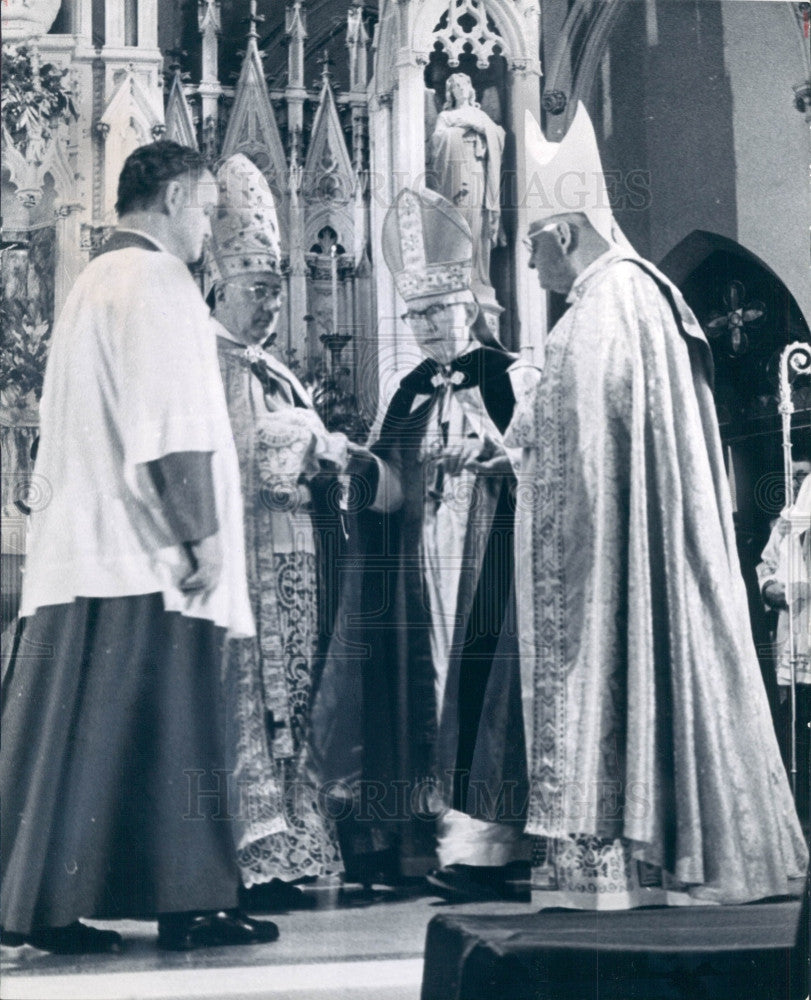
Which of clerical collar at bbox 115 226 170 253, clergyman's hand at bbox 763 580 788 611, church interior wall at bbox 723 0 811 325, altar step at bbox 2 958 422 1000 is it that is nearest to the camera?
altar step at bbox 2 958 422 1000

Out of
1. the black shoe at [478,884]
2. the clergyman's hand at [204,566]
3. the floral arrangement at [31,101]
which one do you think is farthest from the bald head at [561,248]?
the black shoe at [478,884]

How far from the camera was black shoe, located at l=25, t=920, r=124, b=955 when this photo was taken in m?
3.96

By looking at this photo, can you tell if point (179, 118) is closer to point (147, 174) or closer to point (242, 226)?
point (147, 174)

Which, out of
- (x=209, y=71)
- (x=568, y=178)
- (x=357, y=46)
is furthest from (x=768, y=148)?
(x=209, y=71)

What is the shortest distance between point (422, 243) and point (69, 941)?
7.10 feet

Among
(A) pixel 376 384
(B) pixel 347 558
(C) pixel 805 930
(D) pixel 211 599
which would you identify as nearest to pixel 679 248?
(A) pixel 376 384

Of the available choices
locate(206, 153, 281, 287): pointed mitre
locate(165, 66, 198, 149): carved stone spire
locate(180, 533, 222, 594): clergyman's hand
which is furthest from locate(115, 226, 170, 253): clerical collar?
locate(180, 533, 222, 594): clergyman's hand

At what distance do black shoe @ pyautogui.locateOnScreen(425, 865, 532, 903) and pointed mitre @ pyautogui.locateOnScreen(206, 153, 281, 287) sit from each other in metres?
1.76

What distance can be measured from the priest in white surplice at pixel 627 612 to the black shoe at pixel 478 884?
0.31ft

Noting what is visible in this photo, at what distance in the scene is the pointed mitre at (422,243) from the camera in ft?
13.9

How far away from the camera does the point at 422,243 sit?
4.24 m

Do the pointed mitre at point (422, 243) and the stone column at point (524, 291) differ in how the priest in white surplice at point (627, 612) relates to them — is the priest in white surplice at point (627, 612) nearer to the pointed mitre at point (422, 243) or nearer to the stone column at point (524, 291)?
the stone column at point (524, 291)

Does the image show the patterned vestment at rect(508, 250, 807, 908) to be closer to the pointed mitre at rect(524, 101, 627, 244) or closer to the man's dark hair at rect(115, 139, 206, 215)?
the pointed mitre at rect(524, 101, 627, 244)

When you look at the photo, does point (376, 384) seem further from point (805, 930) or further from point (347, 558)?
point (805, 930)
